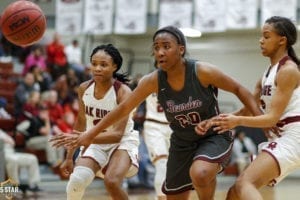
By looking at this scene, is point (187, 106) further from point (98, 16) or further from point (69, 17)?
point (69, 17)

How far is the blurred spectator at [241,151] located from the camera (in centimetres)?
1698

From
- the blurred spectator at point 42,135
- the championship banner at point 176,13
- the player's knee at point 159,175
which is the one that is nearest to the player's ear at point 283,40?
the player's knee at point 159,175

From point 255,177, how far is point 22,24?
3257mm

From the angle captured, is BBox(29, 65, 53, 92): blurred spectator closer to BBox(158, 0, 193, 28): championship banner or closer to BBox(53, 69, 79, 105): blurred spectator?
BBox(53, 69, 79, 105): blurred spectator

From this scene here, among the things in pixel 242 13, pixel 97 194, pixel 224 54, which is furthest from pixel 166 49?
pixel 224 54

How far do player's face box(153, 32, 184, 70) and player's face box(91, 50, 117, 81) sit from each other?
3.24 feet

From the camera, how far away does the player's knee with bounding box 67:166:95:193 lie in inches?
217

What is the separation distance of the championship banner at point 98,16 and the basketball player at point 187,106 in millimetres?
11170

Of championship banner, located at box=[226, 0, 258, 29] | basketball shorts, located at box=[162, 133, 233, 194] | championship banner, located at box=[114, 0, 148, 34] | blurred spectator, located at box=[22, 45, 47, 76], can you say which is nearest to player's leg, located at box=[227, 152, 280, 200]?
basketball shorts, located at box=[162, 133, 233, 194]

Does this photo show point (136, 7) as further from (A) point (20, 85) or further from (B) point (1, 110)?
(B) point (1, 110)

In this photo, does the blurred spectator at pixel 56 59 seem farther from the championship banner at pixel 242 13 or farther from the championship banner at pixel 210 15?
the championship banner at pixel 242 13

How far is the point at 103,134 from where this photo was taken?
5652 mm

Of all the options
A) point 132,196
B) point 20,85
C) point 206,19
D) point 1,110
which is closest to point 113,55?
point 132,196

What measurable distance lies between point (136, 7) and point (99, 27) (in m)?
1.17
